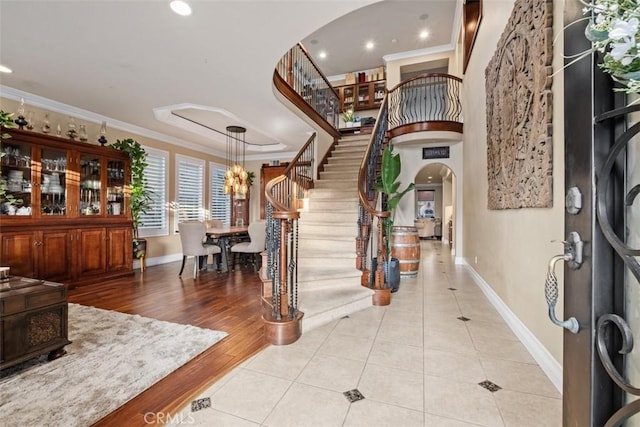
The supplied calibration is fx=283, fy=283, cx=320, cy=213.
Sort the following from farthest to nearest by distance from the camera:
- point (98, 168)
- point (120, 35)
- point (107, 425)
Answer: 1. point (98, 168)
2. point (120, 35)
3. point (107, 425)

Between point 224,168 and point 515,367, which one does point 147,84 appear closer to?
point 224,168

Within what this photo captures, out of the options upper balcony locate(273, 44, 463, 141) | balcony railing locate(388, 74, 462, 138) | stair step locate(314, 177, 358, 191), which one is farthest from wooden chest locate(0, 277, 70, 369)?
balcony railing locate(388, 74, 462, 138)

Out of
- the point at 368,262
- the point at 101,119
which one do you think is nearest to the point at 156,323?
the point at 368,262

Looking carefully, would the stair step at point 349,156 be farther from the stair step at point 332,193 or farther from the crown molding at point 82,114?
the crown molding at point 82,114

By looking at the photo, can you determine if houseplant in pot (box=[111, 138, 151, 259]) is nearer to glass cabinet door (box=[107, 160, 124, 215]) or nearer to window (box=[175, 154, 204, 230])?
glass cabinet door (box=[107, 160, 124, 215])

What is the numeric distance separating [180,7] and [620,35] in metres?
3.09

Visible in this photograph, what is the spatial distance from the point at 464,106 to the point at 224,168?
Result: 6.51 metres

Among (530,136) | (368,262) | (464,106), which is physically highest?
(464,106)

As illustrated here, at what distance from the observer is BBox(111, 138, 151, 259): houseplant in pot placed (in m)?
5.35

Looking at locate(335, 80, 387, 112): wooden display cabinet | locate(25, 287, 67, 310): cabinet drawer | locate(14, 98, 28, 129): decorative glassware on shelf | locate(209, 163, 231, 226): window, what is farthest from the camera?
locate(335, 80, 387, 112): wooden display cabinet

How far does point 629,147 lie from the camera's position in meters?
0.81

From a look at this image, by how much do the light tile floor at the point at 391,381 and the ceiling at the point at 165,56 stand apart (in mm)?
3021

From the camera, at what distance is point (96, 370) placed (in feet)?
7.05

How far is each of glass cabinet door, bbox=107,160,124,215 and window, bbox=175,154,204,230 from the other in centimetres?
164
